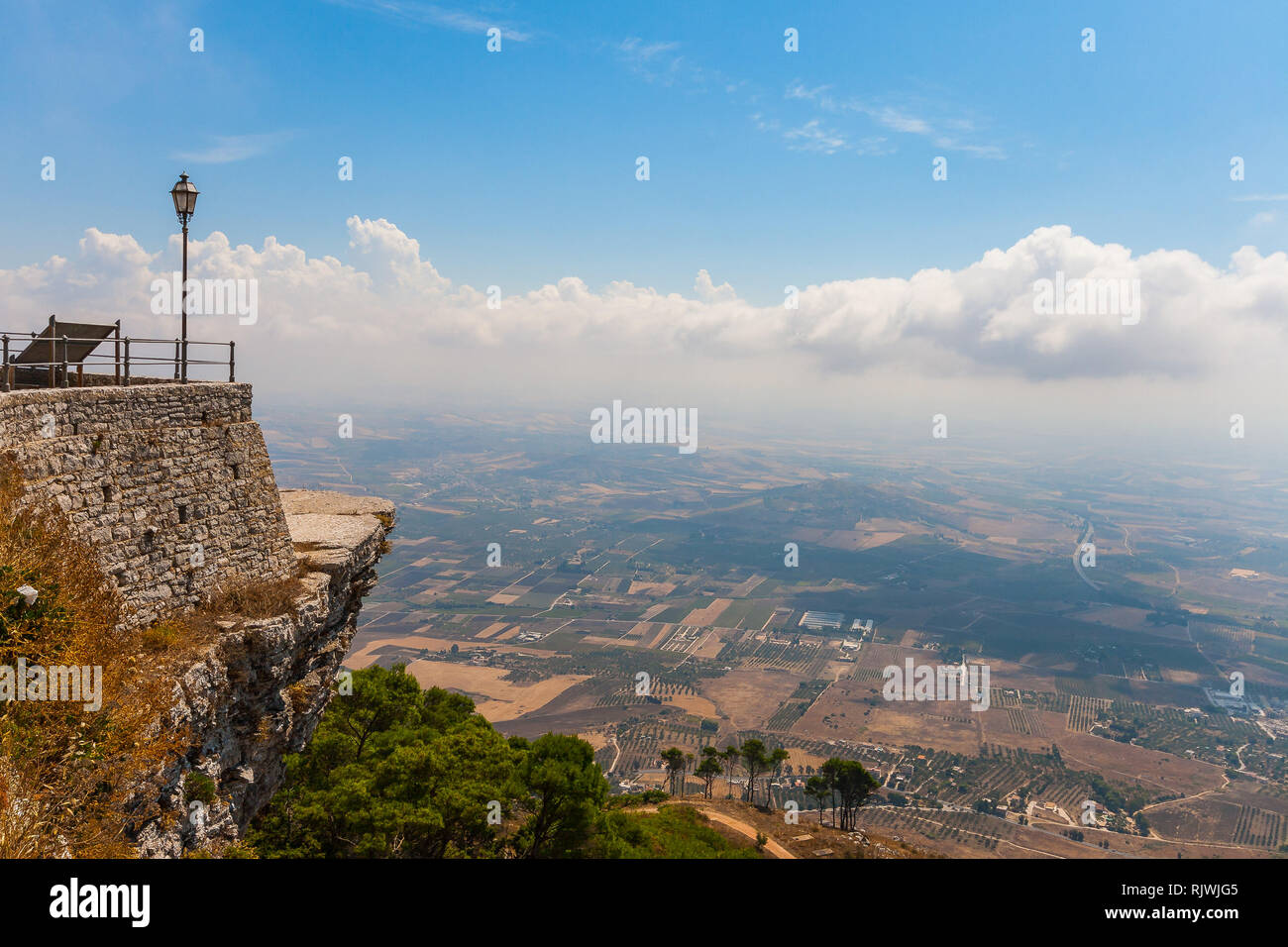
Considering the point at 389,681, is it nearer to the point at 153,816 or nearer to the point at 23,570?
the point at 153,816

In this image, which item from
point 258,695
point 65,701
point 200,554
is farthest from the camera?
point 258,695

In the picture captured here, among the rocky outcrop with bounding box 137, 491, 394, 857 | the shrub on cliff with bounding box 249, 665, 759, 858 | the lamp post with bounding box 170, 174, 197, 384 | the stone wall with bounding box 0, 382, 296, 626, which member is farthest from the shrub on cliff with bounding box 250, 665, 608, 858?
the lamp post with bounding box 170, 174, 197, 384

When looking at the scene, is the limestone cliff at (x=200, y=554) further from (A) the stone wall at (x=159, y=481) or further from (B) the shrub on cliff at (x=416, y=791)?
(B) the shrub on cliff at (x=416, y=791)

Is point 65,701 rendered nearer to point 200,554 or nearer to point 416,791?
point 200,554

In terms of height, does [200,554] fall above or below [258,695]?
above

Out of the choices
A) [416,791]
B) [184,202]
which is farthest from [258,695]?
[184,202]

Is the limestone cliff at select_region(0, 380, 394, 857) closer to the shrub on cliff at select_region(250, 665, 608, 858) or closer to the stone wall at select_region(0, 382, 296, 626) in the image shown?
the stone wall at select_region(0, 382, 296, 626)
